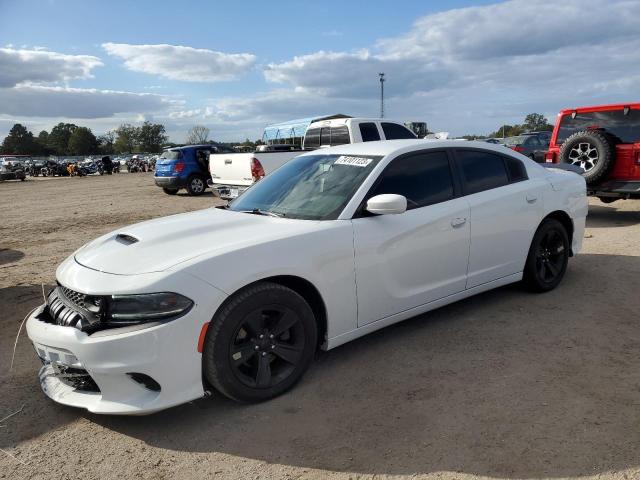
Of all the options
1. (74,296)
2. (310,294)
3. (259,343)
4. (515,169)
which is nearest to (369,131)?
(515,169)

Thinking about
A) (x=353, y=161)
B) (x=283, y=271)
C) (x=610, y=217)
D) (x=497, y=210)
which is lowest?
(x=610, y=217)

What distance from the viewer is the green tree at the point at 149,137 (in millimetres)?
125562

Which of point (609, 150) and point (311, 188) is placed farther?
point (609, 150)

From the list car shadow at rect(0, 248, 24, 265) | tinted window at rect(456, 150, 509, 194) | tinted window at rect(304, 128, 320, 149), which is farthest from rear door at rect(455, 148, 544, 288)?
tinted window at rect(304, 128, 320, 149)

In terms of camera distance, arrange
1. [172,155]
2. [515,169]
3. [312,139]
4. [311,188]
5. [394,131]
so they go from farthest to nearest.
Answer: [172,155] < [312,139] < [394,131] < [515,169] < [311,188]

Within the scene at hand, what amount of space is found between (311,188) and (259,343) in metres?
1.36

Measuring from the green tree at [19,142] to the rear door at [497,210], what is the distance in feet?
434

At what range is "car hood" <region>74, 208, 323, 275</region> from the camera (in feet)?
9.70

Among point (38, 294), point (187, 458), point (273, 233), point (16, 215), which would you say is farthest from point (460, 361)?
point (16, 215)

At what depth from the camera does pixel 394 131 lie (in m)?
12.1

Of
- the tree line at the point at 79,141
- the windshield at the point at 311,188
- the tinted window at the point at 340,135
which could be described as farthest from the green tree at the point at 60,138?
the windshield at the point at 311,188

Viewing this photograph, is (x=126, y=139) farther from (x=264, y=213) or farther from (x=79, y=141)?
(x=264, y=213)

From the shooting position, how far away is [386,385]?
3285 mm

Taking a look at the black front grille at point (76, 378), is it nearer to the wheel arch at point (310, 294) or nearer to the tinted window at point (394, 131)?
the wheel arch at point (310, 294)
